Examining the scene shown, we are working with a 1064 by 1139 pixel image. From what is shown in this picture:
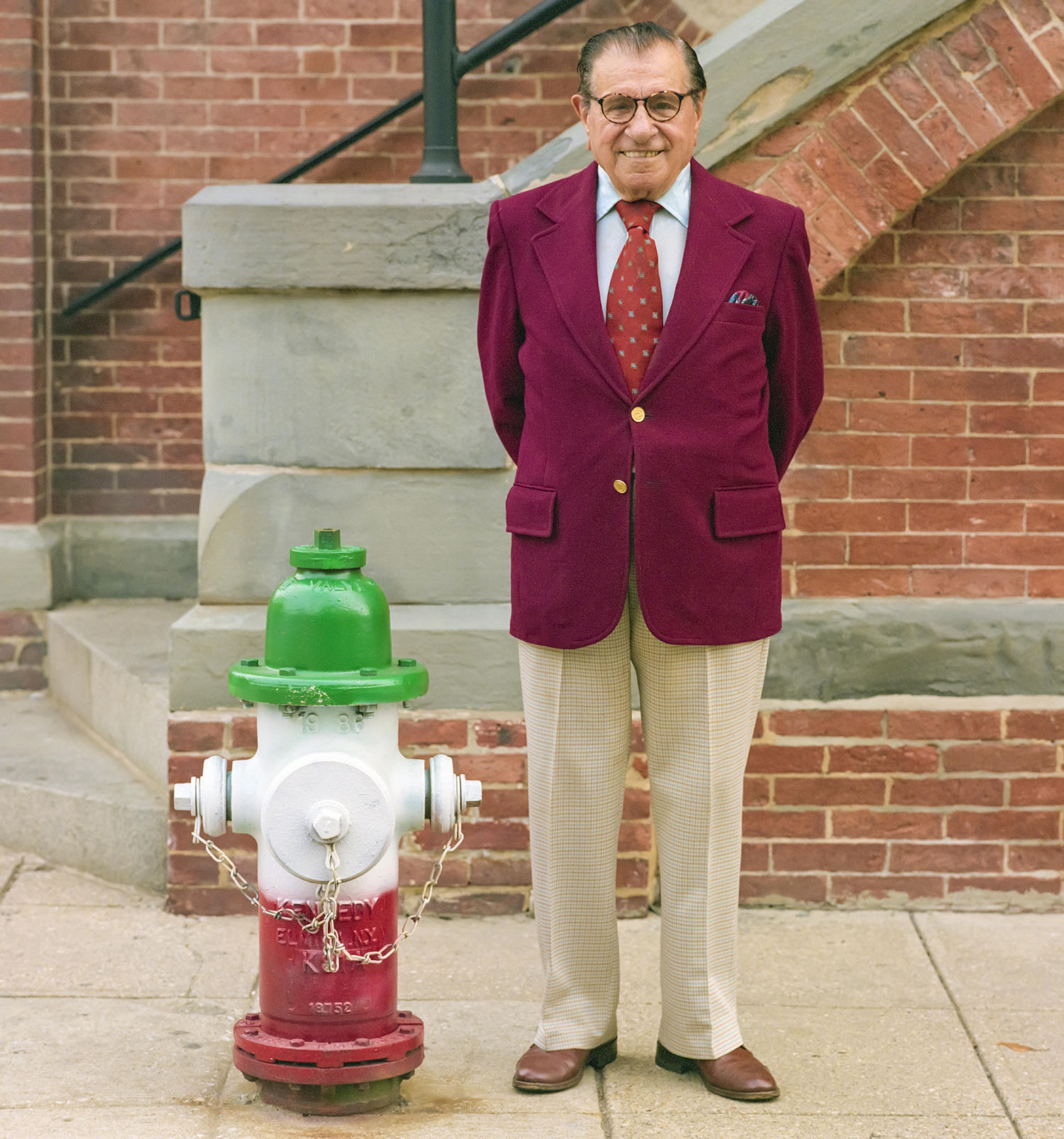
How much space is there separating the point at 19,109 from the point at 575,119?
1850mm

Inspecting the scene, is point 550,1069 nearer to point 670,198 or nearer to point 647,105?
point 670,198

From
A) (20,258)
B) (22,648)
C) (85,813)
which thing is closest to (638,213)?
(85,813)

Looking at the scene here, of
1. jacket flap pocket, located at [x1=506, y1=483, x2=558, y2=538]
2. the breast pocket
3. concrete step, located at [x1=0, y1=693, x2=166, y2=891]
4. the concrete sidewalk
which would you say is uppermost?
the breast pocket

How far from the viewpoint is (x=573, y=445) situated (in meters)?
3.12

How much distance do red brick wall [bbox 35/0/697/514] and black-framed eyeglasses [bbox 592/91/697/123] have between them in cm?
267

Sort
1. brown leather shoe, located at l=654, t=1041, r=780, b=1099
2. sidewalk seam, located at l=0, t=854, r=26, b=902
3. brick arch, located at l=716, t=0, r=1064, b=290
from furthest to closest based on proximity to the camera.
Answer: sidewalk seam, located at l=0, t=854, r=26, b=902 < brick arch, located at l=716, t=0, r=1064, b=290 < brown leather shoe, located at l=654, t=1041, r=780, b=1099

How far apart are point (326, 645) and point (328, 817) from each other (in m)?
0.33

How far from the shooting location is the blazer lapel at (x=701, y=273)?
3.08m

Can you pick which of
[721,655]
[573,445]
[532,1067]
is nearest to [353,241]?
[573,445]

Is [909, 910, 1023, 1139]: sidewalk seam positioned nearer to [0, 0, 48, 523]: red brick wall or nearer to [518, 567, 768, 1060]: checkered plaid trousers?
[518, 567, 768, 1060]: checkered plaid trousers

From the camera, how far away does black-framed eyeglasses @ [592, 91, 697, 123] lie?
301 cm

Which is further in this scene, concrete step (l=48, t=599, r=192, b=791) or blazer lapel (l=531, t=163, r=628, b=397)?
concrete step (l=48, t=599, r=192, b=791)

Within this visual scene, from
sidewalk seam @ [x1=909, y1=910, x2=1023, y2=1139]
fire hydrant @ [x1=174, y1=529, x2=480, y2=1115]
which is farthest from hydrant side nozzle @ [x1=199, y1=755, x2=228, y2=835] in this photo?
sidewalk seam @ [x1=909, y1=910, x2=1023, y2=1139]

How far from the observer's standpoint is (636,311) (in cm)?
312
